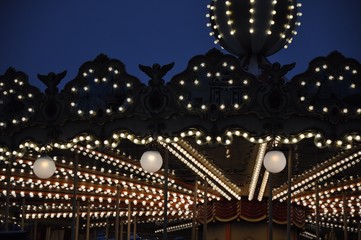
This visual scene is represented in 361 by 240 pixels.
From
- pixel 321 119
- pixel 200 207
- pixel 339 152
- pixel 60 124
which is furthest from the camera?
pixel 200 207

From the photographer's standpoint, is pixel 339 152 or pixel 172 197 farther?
pixel 172 197

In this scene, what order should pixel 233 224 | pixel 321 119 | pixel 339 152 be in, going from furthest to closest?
pixel 233 224 → pixel 339 152 → pixel 321 119

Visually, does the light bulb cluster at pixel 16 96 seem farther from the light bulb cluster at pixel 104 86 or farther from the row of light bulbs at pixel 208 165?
the row of light bulbs at pixel 208 165

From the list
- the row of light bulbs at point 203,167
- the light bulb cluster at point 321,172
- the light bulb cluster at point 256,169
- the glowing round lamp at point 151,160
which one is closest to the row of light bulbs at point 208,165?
the row of light bulbs at point 203,167

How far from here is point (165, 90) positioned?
972cm

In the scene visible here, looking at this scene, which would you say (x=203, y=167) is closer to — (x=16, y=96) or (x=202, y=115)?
(x=202, y=115)

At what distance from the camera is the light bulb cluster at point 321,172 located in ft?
41.1

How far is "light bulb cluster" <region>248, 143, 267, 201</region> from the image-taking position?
12.7 meters

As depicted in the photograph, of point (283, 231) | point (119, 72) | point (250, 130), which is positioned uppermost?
point (119, 72)

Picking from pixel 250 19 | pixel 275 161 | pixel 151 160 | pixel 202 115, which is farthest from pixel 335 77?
pixel 250 19

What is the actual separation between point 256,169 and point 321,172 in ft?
4.80

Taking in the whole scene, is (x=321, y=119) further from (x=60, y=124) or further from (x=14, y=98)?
(x=14, y=98)

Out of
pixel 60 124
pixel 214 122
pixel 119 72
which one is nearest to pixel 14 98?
pixel 60 124

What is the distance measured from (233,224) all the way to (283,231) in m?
1.46
